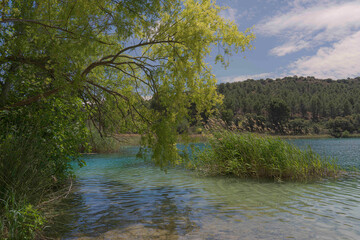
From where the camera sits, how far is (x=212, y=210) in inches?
254

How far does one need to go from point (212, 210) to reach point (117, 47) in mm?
5073

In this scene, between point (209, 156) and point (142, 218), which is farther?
point (209, 156)

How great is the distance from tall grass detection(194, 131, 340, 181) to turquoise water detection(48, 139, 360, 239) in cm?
69

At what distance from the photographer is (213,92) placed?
7.07 m

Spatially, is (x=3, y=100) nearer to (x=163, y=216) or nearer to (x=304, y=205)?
(x=163, y=216)

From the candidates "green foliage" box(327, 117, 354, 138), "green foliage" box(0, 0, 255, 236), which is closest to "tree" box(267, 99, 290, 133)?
"green foliage" box(327, 117, 354, 138)

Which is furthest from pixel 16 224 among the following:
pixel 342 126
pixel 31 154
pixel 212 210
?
pixel 342 126

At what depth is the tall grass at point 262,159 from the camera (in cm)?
1016

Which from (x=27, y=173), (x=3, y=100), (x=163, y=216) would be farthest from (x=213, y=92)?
(x=3, y=100)

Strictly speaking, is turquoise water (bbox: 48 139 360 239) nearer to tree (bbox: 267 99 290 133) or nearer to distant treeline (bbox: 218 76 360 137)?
distant treeline (bbox: 218 76 360 137)

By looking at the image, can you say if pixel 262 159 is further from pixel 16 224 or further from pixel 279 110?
pixel 279 110

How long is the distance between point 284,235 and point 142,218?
286 centimetres

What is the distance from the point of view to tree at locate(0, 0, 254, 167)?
17.5 ft

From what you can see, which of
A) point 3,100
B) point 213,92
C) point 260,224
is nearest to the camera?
point 260,224
